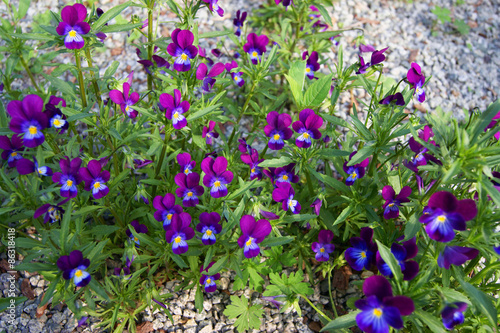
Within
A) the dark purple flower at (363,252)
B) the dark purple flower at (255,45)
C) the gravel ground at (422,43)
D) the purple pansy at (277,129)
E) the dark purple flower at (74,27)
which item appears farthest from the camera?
the gravel ground at (422,43)

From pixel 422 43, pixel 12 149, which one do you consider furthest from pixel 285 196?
pixel 422 43

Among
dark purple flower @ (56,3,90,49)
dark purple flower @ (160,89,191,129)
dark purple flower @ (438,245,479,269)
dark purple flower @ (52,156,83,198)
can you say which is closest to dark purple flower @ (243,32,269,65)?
dark purple flower @ (160,89,191,129)

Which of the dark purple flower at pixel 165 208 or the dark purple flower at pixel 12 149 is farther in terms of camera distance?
the dark purple flower at pixel 12 149

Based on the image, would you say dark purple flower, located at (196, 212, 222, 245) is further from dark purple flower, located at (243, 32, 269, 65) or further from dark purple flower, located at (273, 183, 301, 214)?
dark purple flower, located at (243, 32, 269, 65)

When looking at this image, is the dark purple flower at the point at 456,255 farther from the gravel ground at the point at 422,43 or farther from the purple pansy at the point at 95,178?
the purple pansy at the point at 95,178

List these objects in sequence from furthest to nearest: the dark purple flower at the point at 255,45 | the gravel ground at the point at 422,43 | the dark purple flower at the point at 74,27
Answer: the gravel ground at the point at 422,43 < the dark purple flower at the point at 255,45 < the dark purple flower at the point at 74,27

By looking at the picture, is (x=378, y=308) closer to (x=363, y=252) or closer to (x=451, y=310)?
(x=451, y=310)

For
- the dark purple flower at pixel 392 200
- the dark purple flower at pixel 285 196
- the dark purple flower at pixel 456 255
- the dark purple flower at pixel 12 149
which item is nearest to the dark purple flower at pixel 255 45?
the dark purple flower at pixel 285 196

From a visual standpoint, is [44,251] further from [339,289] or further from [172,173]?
[339,289]
